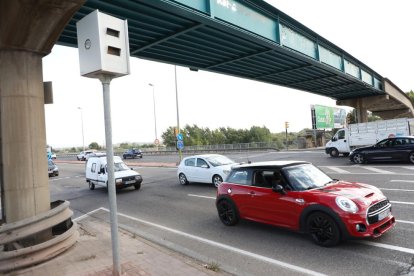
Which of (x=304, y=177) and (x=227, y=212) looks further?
(x=227, y=212)

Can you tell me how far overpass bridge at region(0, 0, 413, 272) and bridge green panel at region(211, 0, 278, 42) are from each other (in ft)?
0.13

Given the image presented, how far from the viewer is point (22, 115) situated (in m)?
6.29

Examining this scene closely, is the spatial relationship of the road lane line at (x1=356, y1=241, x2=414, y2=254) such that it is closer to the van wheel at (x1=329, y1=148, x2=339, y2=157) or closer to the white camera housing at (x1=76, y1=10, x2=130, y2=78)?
the white camera housing at (x1=76, y1=10, x2=130, y2=78)

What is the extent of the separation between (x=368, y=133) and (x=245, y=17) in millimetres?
15482

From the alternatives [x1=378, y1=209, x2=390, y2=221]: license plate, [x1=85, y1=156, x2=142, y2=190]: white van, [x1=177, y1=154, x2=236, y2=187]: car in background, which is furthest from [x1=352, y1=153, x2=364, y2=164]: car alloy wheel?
[x1=378, y1=209, x2=390, y2=221]: license plate

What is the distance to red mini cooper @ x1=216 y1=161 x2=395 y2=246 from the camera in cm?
587

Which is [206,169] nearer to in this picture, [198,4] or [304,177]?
[198,4]

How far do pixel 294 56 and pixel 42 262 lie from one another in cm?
1470

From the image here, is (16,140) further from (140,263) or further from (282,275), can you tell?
(282,275)

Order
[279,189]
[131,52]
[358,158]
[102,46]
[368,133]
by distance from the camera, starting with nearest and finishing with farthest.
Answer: [102,46]
[279,189]
[131,52]
[358,158]
[368,133]

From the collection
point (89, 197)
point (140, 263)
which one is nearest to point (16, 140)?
point (140, 263)

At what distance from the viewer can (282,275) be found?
5184mm

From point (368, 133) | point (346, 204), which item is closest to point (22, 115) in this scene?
point (346, 204)

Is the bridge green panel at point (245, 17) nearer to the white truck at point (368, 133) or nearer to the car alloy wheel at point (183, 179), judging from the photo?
the car alloy wheel at point (183, 179)
